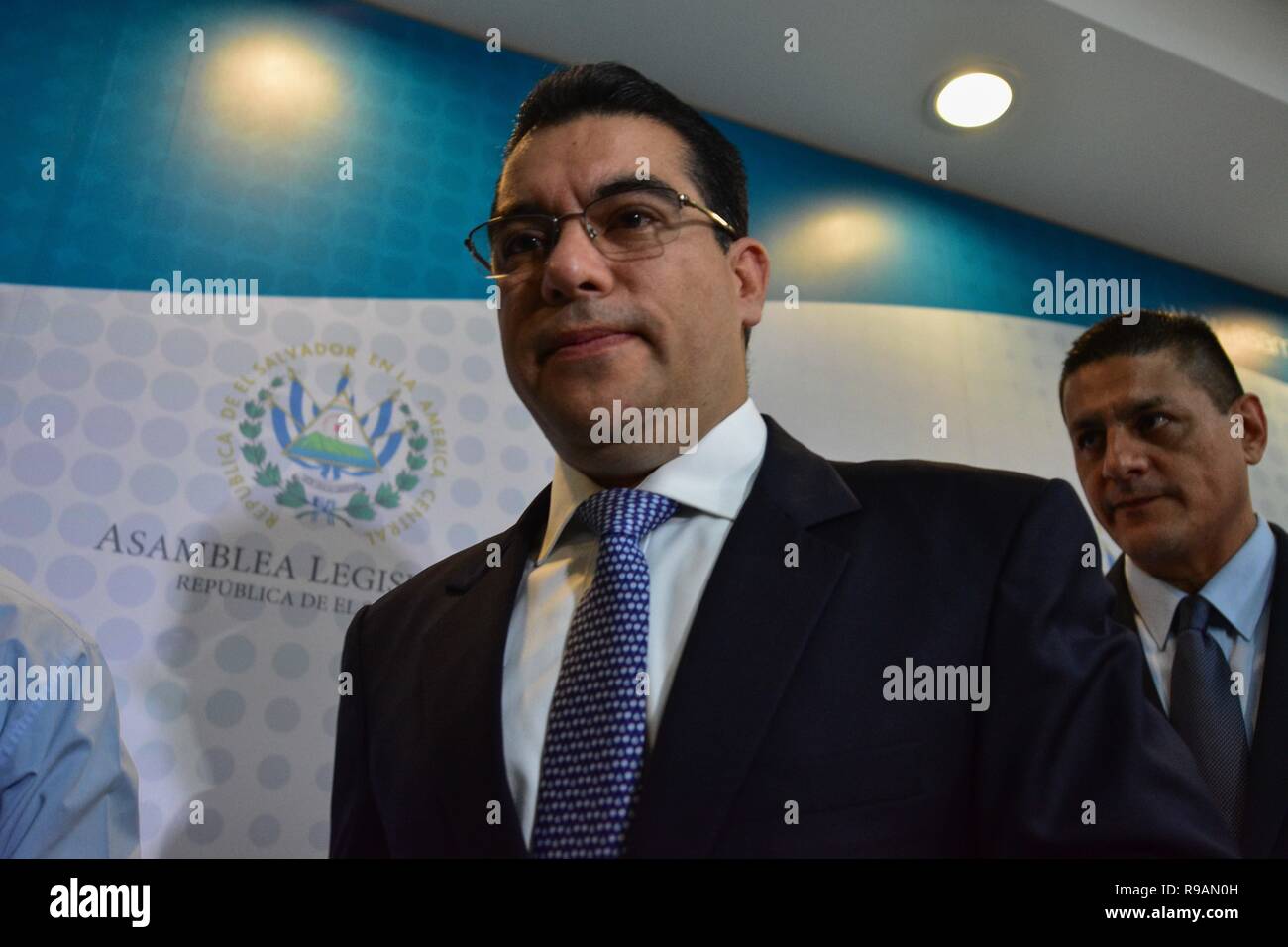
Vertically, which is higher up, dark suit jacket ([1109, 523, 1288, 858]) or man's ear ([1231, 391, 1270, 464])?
man's ear ([1231, 391, 1270, 464])

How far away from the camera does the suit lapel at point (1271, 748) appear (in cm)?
155

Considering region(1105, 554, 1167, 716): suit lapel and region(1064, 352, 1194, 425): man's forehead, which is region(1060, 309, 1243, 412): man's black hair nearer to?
region(1064, 352, 1194, 425): man's forehead

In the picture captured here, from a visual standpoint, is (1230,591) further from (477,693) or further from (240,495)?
(240,495)

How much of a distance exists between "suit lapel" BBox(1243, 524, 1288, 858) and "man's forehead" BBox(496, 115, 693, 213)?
123cm

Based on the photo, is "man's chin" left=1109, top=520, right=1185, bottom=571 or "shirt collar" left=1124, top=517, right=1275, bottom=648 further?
"man's chin" left=1109, top=520, right=1185, bottom=571

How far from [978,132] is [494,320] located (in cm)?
144

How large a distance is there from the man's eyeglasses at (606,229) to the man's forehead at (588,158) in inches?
0.8

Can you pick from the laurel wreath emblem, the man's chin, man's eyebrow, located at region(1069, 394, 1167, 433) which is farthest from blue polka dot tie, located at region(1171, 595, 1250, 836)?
the laurel wreath emblem

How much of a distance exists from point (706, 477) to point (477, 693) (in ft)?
1.12

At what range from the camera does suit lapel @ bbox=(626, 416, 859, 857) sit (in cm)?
90

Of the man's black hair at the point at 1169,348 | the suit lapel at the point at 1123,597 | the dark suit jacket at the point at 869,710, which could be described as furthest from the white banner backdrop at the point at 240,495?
the man's black hair at the point at 1169,348

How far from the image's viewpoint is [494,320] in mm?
2047
